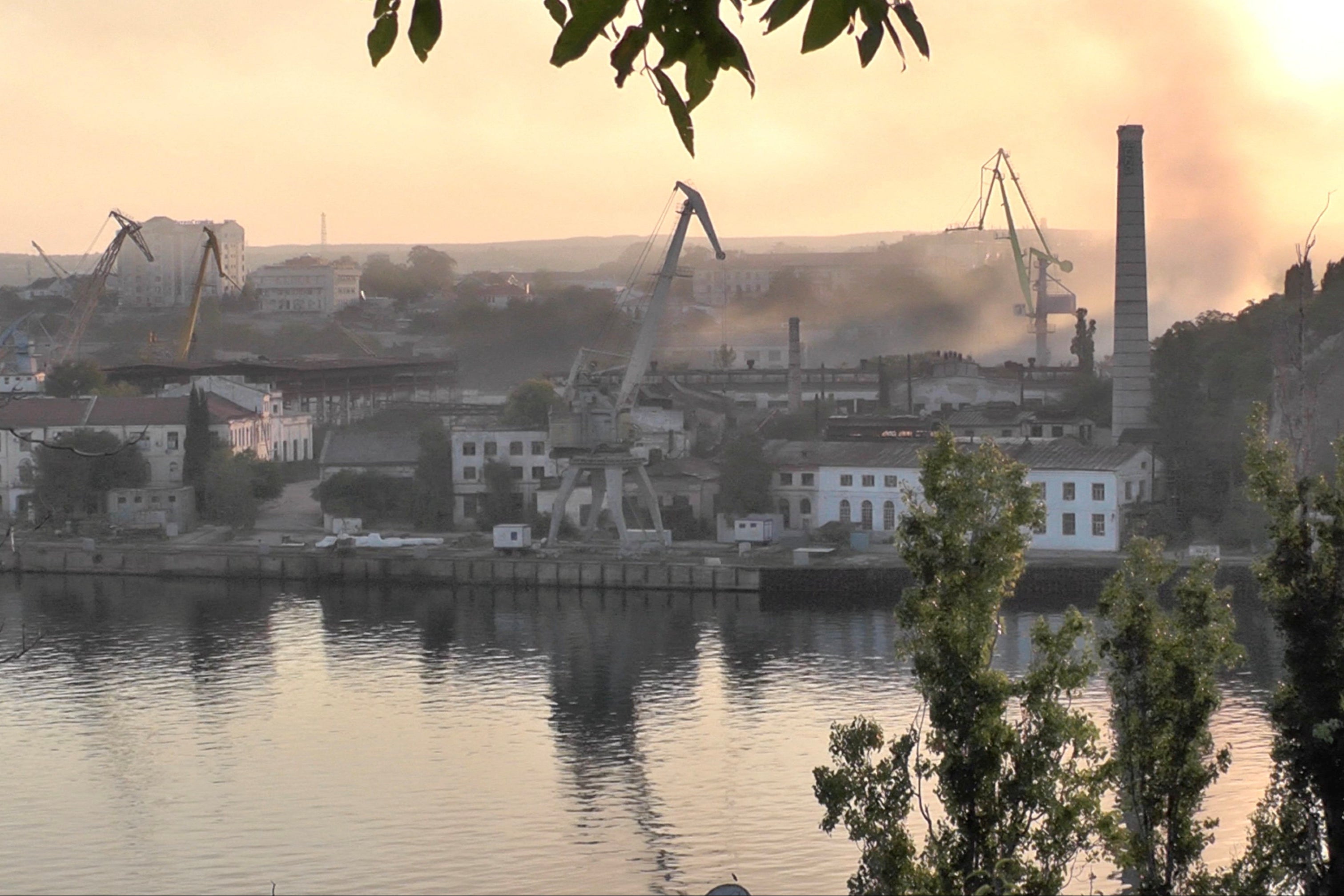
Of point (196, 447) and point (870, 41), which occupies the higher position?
point (196, 447)

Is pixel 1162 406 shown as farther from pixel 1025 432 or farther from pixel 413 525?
pixel 413 525

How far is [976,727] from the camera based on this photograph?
361cm

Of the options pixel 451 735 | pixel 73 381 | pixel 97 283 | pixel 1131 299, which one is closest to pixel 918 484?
pixel 1131 299

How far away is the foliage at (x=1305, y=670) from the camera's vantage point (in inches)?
140

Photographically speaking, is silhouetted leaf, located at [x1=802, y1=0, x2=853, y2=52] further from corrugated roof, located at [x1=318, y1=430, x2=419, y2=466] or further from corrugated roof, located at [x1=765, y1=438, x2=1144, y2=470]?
corrugated roof, located at [x1=318, y1=430, x2=419, y2=466]

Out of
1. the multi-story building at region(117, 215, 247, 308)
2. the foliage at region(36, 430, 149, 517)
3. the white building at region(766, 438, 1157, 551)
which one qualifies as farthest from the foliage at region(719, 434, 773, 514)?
the multi-story building at region(117, 215, 247, 308)

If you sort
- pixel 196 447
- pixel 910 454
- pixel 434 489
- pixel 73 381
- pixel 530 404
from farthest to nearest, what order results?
pixel 73 381, pixel 530 404, pixel 196 447, pixel 434 489, pixel 910 454

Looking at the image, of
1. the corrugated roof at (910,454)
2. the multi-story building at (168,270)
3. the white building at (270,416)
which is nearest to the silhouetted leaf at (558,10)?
the corrugated roof at (910,454)

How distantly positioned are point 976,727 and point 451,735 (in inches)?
165

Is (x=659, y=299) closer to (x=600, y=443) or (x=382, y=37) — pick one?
(x=600, y=443)

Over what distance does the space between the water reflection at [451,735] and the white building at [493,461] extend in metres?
1.96

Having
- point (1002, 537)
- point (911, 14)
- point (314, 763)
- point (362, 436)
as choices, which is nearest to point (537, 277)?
point (362, 436)

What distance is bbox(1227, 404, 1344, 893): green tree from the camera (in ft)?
11.6

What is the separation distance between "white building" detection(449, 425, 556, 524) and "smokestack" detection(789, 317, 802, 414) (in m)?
3.68
